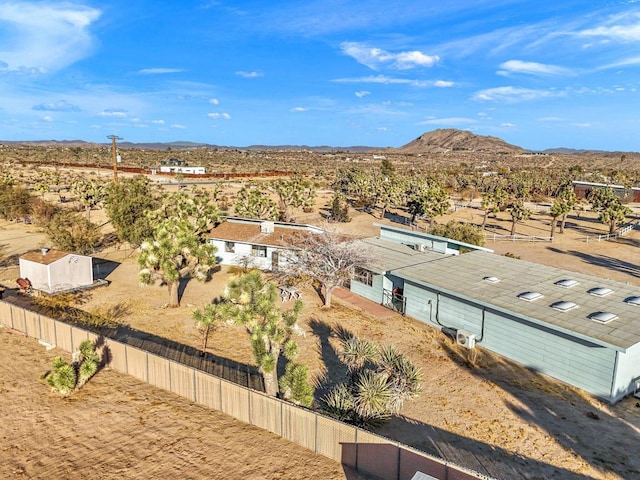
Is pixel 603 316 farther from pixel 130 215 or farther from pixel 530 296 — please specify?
pixel 130 215

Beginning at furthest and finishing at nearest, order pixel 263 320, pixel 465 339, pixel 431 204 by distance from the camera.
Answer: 1. pixel 431 204
2. pixel 465 339
3. pixel 263 320

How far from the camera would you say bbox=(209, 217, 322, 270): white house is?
1328 inches

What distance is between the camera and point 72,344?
19281mm

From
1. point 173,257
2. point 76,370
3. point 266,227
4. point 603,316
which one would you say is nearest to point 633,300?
point 603,316

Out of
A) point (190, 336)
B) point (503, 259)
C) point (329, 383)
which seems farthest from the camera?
point (503, 259)

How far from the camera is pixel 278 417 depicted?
1388cm

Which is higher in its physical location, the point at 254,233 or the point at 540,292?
the point at 254,233

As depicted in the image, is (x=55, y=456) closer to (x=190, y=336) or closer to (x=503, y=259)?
(x=190, y=336)

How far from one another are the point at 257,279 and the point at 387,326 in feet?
32.5

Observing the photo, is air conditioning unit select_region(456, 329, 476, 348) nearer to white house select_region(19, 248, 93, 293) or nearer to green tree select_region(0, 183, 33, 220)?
white house select_region(19, 248, 93, 293)

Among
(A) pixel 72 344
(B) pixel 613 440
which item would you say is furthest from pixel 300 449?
(A) pixel 72 344

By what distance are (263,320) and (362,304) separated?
12.1 meters

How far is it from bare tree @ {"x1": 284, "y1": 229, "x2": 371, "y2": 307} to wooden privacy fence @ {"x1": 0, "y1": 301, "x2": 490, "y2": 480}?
1147cm

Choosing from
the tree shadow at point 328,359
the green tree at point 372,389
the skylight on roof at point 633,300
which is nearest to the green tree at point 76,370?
the tree shadow at point 328,359
